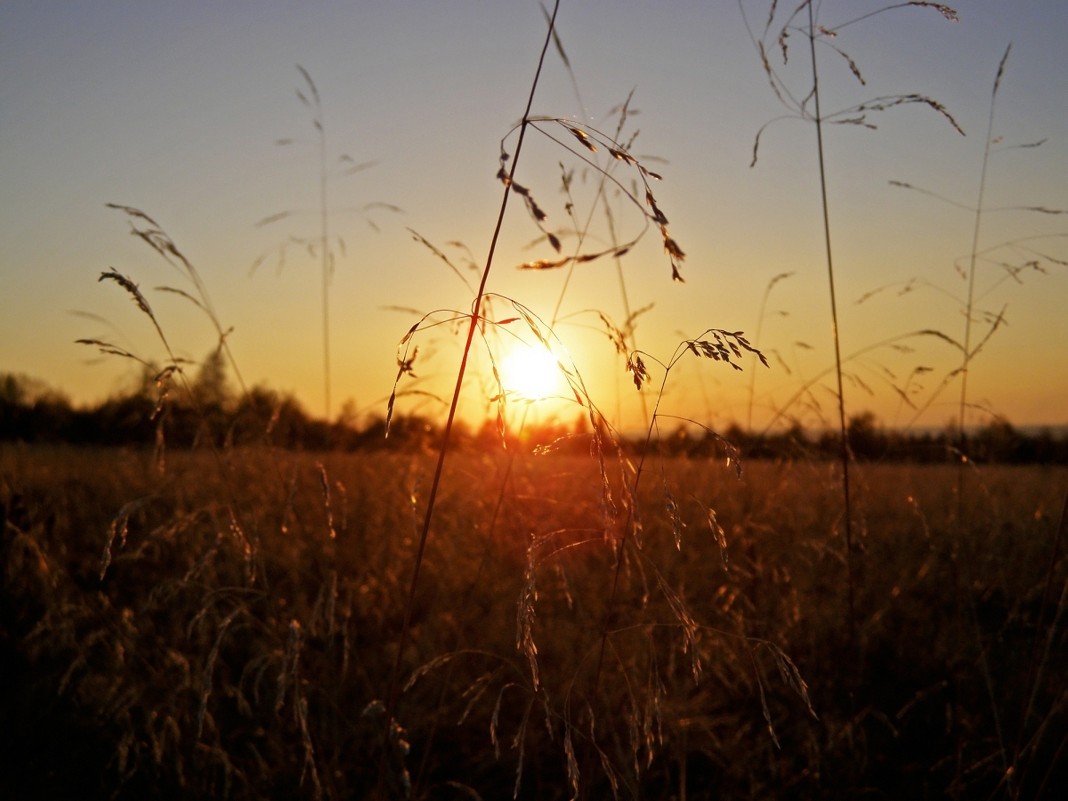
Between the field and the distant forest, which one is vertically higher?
the distant forest

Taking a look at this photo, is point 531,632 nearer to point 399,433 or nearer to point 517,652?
point 517,652

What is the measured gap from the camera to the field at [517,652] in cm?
194

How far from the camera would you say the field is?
1941mm

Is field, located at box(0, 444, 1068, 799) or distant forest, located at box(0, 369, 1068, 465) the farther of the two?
distant forest, located at box(0, 369, 1068, 465)

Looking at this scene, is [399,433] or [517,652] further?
[399,433]

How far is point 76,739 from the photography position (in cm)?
239

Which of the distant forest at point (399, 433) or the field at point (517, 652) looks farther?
the distant forest at point (399, 433)

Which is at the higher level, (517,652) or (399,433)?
(399,433)

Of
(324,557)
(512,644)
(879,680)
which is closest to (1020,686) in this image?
(879,680)

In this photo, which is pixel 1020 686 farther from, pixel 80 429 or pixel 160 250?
pixel 80 429

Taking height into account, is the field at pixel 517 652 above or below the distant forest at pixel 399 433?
below

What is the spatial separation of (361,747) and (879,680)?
1.61m

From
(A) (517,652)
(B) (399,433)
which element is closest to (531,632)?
(A) (517,652)

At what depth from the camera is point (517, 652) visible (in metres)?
2.32
